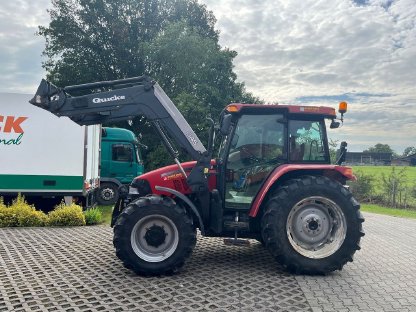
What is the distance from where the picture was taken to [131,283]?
506 centimetres

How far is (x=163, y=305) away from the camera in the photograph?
171 inches

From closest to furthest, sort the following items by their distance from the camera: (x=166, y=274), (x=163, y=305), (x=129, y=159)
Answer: (x=163, y=305) < (x=166, y=274) < (x=129, y=159)

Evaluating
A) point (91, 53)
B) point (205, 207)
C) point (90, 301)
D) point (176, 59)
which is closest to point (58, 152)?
point (205, 207)

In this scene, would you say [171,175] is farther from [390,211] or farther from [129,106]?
[390,211]

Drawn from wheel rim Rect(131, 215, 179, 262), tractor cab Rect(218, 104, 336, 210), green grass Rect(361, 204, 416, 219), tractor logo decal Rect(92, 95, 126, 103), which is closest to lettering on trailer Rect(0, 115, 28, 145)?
tractor logo decal Rect(92, 95, 126, 103)

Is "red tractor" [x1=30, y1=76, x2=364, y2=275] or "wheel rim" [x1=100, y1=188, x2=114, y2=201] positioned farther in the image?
"wheel rim" [x1=100, y1=188, x2=114, y2=201]

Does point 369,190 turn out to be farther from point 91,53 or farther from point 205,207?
point 91,53

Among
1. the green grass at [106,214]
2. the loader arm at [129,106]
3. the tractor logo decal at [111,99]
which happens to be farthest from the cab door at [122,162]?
the tractor logo decal at [111,99]

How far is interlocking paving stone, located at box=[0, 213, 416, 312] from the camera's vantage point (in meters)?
4.41

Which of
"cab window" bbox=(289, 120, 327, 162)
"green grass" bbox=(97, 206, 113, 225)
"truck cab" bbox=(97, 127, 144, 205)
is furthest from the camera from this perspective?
"truck cab" bbox=(97, 127, 144, 205)

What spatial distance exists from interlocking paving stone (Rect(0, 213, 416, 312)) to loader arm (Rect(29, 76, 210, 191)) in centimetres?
154

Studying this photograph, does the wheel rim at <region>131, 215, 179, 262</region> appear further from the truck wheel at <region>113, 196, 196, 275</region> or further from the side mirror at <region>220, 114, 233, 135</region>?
the side mirror at <region>220, 114, 233, 135</region>

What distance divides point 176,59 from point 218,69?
3397 millimetres

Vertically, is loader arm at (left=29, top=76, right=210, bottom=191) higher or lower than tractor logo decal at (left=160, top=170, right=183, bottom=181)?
higher
